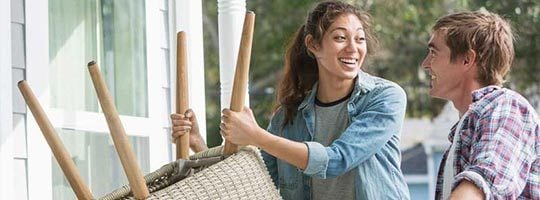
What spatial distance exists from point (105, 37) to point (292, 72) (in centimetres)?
103

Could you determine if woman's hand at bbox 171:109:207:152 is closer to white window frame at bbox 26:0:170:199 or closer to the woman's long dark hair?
the woman's long dark hair

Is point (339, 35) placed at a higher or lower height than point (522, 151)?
higher

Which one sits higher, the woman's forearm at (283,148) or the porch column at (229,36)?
the porch column at (229,36)

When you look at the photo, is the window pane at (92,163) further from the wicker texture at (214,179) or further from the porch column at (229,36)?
the wicker texture at (214,179)

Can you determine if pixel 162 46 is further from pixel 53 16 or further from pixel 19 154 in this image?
pixel 19 154

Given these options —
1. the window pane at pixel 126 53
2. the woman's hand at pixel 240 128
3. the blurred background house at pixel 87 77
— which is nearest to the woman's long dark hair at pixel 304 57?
the blurred background house at pixel 87 77

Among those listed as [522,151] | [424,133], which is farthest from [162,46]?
[424,133]

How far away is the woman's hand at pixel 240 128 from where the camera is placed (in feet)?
9.35

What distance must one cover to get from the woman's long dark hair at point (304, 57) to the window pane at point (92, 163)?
0.88 meters

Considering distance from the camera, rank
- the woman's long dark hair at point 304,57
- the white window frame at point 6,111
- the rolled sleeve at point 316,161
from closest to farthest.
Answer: the rolled sleeve at point 316,161
the woman's long dark hair at point 304,57
the white window frame at point 6,111

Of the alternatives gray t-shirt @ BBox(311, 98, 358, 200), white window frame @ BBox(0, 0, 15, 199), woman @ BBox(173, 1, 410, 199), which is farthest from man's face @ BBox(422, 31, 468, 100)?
white window frame @ BBox(0, 0, 15, 199)

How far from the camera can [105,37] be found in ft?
13.9

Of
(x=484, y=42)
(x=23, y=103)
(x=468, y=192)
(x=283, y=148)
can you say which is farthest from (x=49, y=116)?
(x=468, y=192)

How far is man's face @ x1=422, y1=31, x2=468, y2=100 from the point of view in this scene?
2.92 metres
